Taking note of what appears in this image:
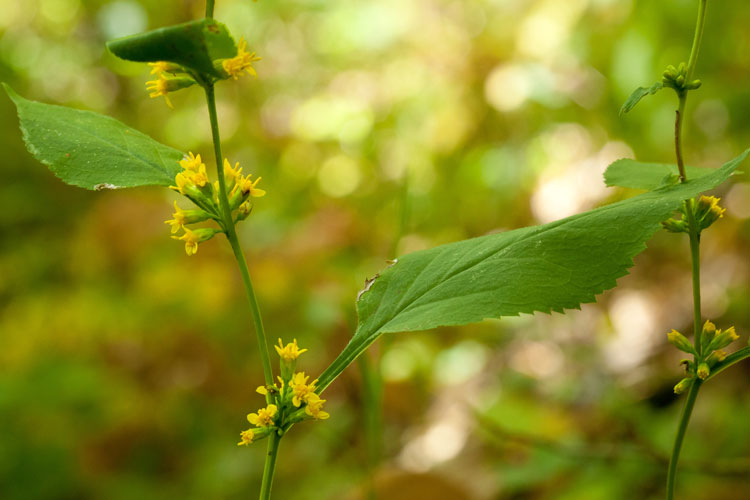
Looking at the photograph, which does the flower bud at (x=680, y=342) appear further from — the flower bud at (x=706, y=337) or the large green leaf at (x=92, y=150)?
the large green leaf at (x=92, y=150)

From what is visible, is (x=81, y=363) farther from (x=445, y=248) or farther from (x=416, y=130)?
(x=416, y=130)

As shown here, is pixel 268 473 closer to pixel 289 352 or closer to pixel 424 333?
pixel 289 352


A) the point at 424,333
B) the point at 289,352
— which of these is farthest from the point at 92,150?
the point at 424,333

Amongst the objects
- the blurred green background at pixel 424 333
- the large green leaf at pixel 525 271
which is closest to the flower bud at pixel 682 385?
the large green leaf at pixel 525 271

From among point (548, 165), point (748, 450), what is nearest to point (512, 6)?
point (548, 165)

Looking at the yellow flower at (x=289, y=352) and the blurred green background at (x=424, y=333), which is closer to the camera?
the yellow flower at (x=289, y=352)

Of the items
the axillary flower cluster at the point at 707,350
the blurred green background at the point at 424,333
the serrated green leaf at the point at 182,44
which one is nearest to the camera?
the serrated green leaf at the point at 182,44

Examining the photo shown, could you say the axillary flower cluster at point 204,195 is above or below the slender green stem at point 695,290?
above
